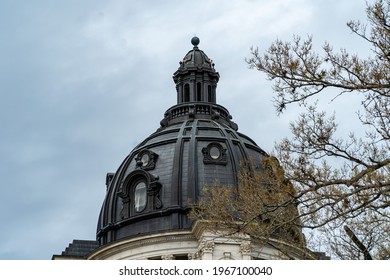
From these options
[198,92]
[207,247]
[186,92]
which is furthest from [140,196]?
[198,92]

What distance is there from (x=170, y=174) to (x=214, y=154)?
3210 mm

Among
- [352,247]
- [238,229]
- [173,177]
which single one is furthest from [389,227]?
[173,177]

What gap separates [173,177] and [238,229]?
39.4 metres

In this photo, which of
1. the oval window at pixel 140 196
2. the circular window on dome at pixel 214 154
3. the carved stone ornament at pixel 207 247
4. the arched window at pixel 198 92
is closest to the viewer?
the carved stone ornament at pixel 207 247

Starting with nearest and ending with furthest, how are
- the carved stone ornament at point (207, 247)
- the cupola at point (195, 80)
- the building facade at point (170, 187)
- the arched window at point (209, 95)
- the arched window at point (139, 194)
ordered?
1. the carved stone ornament at point (207, 247)
2. the building facade at point (170, 187)
3. the arched window at point (139, 194)
4. the cupola at point (195, 80)
5. the arched window at point (209, 95)

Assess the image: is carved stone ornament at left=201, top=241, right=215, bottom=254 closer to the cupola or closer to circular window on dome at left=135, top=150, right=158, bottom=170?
circular window on dome at left=135, top=150, right=158, bottom=170

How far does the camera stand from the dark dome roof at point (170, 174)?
64.2 metres

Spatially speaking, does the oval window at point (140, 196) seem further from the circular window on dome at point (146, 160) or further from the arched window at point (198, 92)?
the arched window at point (198, 92)

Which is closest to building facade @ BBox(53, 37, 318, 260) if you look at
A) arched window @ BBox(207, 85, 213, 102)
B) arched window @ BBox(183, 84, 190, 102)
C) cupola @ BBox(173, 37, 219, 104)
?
cupola @ BBox(173, 37, 219, 104)

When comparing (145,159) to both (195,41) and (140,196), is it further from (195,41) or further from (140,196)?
(195,41)

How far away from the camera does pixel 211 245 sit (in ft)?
193

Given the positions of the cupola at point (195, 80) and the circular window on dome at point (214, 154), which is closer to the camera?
the circular window on dome at point (214, 154)

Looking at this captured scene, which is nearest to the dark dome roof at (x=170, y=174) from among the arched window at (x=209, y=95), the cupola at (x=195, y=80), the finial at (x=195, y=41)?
the cupola at (x=195, y=80)

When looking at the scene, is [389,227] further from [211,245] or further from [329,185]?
[211,245]
